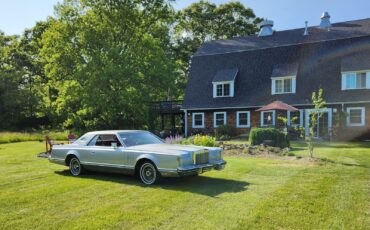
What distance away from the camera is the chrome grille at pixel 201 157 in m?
8.20

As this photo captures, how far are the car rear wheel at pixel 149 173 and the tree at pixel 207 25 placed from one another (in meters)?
38.1

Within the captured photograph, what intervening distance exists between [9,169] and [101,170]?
3869 millimetres

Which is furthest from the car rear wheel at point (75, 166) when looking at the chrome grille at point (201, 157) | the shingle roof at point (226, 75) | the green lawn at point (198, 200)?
the shingle roof at point (226, 75)

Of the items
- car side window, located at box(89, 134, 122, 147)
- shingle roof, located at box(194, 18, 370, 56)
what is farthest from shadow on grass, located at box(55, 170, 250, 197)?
shingle roof, located at box(194, 18, 370, 56)

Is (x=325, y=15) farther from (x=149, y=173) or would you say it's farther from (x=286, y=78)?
(x=149, y=173)

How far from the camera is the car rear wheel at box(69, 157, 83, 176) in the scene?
990cm

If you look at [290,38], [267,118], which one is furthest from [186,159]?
[290,38]

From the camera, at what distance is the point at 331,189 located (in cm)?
740

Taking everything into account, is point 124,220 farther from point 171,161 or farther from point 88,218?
point 171,161

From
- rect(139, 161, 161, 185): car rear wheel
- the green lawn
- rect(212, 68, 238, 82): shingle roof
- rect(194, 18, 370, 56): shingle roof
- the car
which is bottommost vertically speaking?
the green lawn

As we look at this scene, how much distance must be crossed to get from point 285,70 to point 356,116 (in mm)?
6176

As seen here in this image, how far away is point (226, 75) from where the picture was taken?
28.2m

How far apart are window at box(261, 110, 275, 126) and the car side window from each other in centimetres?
1778

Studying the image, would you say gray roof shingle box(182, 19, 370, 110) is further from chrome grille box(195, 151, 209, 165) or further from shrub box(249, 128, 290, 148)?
chrome grille box(195, 151, 209, 165)
